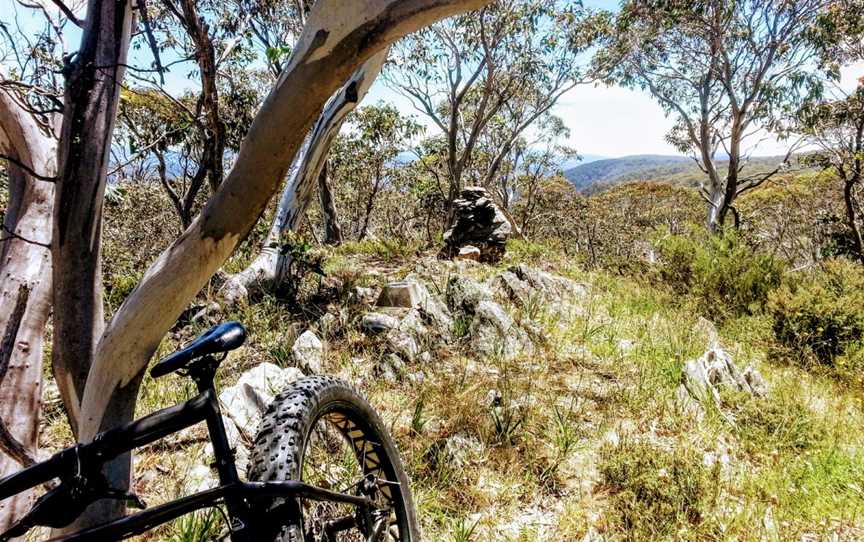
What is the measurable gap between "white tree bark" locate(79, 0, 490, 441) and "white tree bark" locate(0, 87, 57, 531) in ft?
1.35

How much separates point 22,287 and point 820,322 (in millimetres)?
6705

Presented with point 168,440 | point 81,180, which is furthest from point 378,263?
point 81,180

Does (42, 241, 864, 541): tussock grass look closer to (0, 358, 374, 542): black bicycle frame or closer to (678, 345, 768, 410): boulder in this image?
(678, 345, 768, 410): boulder

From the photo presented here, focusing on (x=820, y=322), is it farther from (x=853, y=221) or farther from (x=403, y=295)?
(x=853, y=221)

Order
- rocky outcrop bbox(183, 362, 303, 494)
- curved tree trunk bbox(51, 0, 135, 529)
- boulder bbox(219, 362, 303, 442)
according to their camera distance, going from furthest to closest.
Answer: boulder bbox(219, 362, 303, 442) → rocky outcrop bbox(183, 362, 303, 494) → curved tree trunk bbox(51, 0, 135, 529)

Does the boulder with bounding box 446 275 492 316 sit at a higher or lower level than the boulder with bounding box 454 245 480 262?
lower

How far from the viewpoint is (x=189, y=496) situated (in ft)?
3.62

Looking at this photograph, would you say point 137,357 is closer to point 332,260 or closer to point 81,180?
point 81,180

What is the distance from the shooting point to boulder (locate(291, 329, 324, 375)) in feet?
11.2

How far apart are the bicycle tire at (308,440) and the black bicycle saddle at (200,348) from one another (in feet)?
1.03

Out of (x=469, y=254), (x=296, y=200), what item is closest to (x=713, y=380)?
(x=469, y=254)

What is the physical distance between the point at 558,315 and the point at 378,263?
3.30 meters

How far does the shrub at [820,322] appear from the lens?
4.91 m

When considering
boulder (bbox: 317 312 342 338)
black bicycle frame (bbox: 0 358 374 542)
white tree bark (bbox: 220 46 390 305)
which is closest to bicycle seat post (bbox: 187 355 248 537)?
black bicycle frame (bbox: 0 358 374 542)
